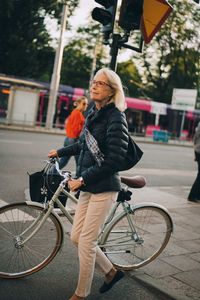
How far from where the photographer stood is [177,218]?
6.64 meters

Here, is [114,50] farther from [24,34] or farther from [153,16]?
[24,34]

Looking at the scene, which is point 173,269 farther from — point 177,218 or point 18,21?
point 18,21

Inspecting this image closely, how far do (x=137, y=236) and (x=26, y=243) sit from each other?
3.76ft

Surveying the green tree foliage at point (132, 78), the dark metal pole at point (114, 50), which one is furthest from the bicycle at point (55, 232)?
the green tree foliage at point (132, 78)

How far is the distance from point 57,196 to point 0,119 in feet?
76.5

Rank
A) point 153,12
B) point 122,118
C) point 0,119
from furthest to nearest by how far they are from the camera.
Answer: point 0,119, point 153,12, point 122,118

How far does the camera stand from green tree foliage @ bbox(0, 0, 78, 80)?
116 feet

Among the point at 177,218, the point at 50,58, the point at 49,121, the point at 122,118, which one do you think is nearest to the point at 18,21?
the point at 50,58

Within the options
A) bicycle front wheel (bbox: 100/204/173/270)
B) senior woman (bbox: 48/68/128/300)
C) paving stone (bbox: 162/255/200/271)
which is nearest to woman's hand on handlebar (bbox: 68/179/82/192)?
senior woman (bbox: 48/68/128/300)

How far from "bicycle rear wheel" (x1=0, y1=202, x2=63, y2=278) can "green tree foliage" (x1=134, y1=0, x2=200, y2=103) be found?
1472 inches

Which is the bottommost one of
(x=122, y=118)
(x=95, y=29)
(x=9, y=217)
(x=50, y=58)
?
(x=9, y=217)

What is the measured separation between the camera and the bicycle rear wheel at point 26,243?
3.66 metres

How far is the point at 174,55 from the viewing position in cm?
4603

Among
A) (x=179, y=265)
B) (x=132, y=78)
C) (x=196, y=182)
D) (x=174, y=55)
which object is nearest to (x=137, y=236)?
(x=179, y=265)
